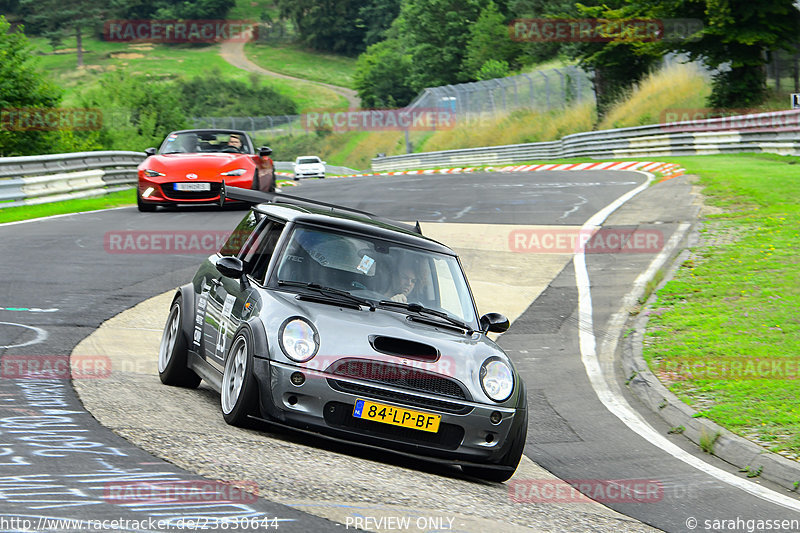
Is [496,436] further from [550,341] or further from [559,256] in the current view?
[559,256]

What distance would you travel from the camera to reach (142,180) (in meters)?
20.0

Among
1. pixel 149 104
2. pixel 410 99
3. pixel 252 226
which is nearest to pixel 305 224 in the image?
pixel 252 226

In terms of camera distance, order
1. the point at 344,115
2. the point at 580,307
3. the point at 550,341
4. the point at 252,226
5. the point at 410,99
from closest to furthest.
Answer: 1. the point at 252,226
2. the point at 550,341
3. the point at 580,307
4. the point at 344,115
5. the point at 410,99

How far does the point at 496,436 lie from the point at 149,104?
4020 centimetres

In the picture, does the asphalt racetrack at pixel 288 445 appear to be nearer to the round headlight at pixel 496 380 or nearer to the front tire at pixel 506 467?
the front tire at pixel 506 467

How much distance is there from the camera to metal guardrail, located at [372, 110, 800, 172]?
28.2 meters

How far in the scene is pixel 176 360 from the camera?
26.5 ft

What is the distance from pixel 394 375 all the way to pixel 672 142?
102 ft

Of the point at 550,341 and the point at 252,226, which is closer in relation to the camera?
the point at 252,226

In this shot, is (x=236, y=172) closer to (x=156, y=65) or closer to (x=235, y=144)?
(x=235, y=144)

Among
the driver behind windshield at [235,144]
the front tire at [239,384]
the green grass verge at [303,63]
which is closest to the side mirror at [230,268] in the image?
the front tire at [239,384]

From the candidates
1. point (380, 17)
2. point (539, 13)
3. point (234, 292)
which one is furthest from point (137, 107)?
point (380, 17)

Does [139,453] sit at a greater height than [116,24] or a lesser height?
lesser

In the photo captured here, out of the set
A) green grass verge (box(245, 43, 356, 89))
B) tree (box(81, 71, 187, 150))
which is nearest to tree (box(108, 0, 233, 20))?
green grass verge (box(245, 43, 356, 89))
